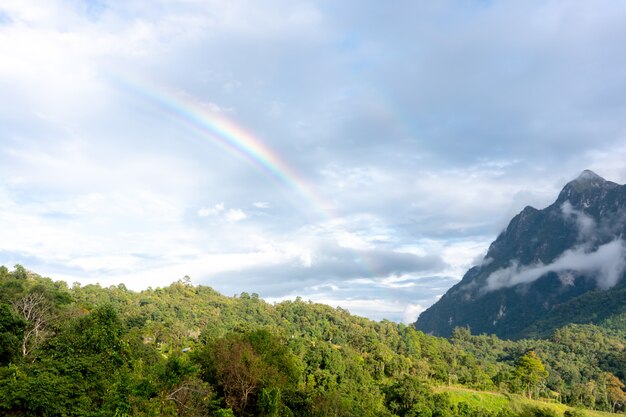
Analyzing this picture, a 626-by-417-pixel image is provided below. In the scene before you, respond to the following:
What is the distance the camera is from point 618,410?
115m

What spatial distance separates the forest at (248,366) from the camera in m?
31.6

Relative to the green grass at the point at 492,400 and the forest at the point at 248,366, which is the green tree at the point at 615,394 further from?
the green grass at the point at 492,400

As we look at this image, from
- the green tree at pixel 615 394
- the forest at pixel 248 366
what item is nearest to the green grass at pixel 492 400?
→ the forest at pixel 248 366

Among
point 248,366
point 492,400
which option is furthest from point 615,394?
point 248,366

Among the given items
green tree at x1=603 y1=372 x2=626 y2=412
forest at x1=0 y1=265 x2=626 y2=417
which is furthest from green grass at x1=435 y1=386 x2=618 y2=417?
green tree at x1=603 y1=372 x2=626 y2=412

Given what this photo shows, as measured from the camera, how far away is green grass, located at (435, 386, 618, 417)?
297 feet

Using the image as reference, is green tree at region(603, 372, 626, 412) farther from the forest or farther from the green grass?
the green grass

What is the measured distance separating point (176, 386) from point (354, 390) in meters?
48.4

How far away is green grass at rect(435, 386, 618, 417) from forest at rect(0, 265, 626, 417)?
0.29 meters

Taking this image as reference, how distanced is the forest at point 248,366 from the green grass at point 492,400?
29cm

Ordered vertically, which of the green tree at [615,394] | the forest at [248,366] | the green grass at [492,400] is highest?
the forest at [248,366]

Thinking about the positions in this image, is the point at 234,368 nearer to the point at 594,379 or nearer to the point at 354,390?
the point at 354,390

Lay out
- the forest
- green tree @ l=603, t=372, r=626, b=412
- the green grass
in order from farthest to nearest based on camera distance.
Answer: green tree @ l=603, t=372, r=626, b=412 < the green grass < the forest

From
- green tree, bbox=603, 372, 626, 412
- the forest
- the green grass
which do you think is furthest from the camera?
green tree, bbox=603, 372, 626, 412
